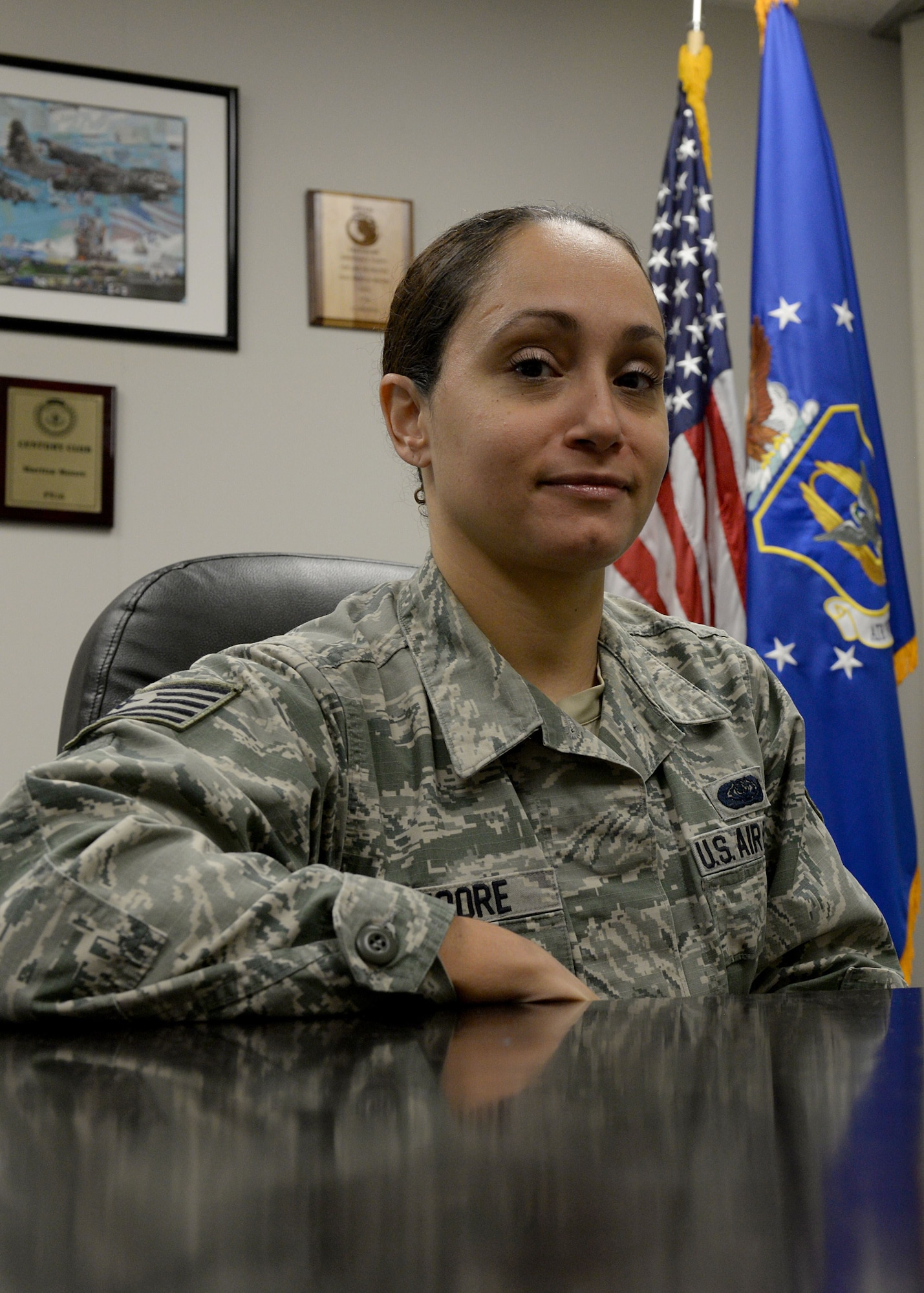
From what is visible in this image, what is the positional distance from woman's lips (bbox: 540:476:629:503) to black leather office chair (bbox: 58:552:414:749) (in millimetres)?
420

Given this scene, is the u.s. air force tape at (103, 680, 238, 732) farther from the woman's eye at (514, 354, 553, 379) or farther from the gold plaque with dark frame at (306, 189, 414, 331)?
the gold plaque with dark frame at (306, 189, 414, 331)

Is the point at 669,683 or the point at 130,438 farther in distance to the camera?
the point at 130,438

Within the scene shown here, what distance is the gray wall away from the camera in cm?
242

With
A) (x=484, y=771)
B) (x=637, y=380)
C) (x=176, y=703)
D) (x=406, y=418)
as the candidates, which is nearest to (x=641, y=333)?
(x=637, y=380)

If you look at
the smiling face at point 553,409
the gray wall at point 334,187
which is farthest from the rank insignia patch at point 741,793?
the gray wall at point 334,187

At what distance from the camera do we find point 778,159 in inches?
95.4

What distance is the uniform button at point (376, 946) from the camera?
2.31 ft

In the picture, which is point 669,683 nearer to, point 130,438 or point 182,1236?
point 182,1236

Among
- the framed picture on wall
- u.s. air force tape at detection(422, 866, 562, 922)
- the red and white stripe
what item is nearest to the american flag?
the red and white stripe

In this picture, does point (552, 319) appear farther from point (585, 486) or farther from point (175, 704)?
point (175, 704)

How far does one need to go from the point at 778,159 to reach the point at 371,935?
2.20 meters

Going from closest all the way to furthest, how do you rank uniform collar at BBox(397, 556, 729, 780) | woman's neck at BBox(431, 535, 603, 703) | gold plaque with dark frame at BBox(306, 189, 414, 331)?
1. uniform collar at BBox(397, 556, 729, 780)
2. woman's neck at BBox(431, 535, 603, 703)
3. gold plaque with dark frame at BBox(306, 189, 414, 331)

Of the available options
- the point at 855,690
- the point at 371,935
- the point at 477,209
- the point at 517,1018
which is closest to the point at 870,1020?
the point at 517,1018

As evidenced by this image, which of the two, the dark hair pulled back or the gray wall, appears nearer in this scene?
the dark hair pulled back
